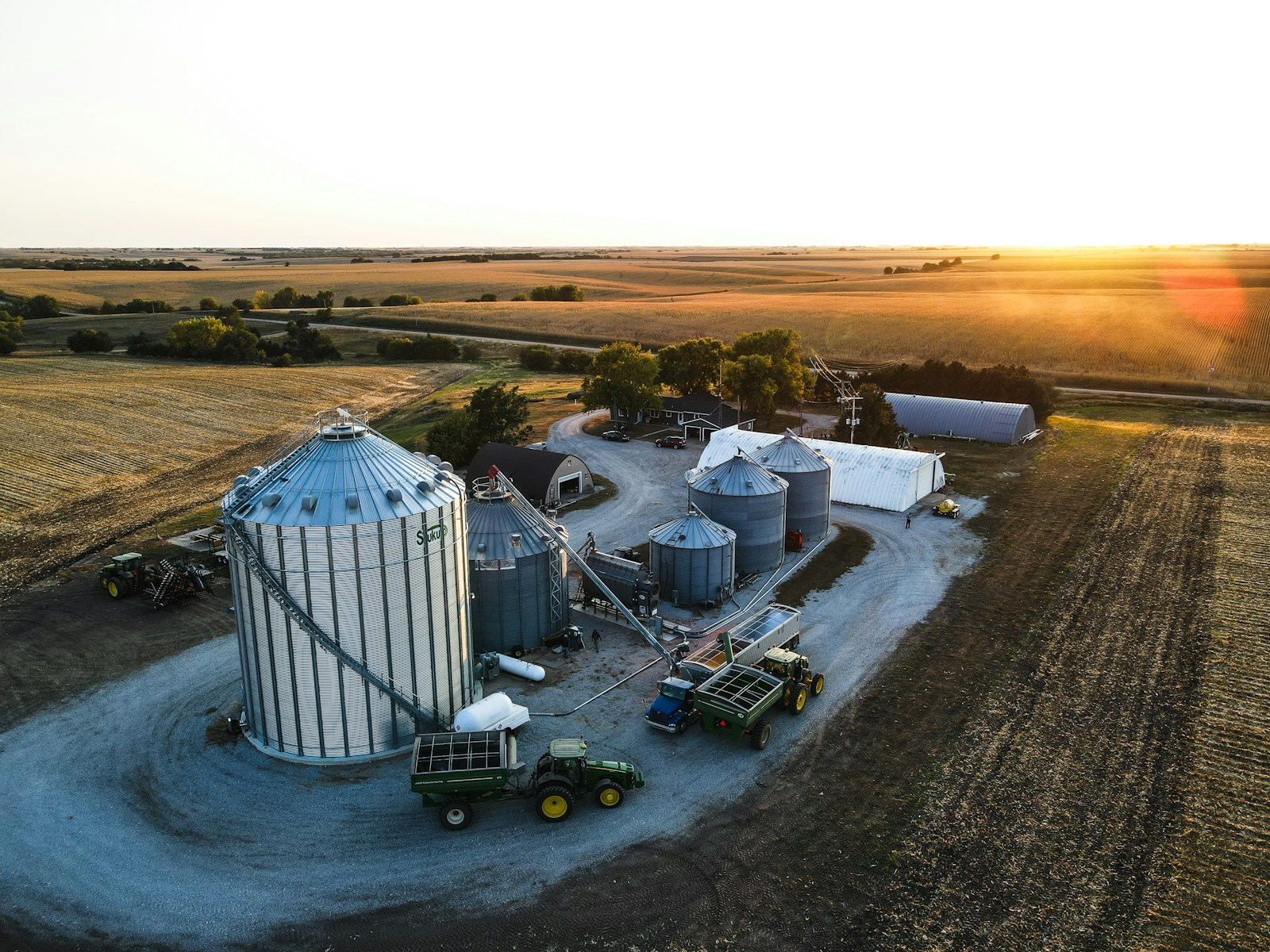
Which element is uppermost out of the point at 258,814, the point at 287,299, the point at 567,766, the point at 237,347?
the point at 287,299

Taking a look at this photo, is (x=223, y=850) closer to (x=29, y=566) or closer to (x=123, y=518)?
(x=29, y=566)

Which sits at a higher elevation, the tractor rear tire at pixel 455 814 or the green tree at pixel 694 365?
the green tree at pixel 694 365

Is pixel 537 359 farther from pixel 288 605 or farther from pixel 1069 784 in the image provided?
pixel 1069 784

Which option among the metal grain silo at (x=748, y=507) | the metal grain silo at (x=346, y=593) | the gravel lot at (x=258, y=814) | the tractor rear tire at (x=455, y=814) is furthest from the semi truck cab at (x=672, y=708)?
the metal grain silo at (x=748, y=507)

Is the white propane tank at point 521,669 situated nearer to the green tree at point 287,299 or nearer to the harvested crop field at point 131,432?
the harvested crop field at point 131,432

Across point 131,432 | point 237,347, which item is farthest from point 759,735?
point 237,347

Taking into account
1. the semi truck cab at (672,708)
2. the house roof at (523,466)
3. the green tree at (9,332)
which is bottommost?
the semi truck cab at (672,708)
